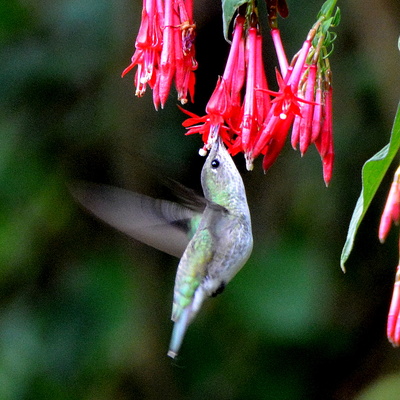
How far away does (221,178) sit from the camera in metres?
1.53

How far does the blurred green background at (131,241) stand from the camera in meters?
2.78

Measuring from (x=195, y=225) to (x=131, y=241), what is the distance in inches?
47.5

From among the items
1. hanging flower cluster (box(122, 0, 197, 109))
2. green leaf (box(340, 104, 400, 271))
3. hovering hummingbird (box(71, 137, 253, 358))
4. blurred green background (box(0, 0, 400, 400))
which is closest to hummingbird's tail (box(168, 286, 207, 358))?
hovering hummingbird (box(71, 137, 253, 358))

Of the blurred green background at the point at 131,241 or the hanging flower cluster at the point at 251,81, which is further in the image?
the blurred green background at the point at 131,241

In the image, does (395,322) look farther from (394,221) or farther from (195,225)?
(195,225)

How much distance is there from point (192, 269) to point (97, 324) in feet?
4.15

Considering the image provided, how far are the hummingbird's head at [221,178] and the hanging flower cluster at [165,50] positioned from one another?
145mm

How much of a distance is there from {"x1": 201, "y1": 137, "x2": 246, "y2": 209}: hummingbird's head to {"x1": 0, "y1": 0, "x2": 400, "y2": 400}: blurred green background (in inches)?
45.8

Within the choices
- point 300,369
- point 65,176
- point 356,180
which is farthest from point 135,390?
point 356,180

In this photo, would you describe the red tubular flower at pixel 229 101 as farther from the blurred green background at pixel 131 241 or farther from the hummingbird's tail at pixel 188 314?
the blurred green background at pixel 131 241

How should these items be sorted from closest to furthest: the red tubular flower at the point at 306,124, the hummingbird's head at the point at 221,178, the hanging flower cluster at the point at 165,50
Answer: the red tubular flower at the point at 306,124 < the hanging flower cluster at the point at 165,50 < the hummingbird's head at the point at 221,178

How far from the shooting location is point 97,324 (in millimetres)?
2801

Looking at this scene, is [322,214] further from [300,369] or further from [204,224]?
[204,224]

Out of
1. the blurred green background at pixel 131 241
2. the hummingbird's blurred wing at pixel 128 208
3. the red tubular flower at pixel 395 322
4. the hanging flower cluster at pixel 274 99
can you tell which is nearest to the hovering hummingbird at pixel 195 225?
the hummingbird's blurred wing at pixel 128 208
